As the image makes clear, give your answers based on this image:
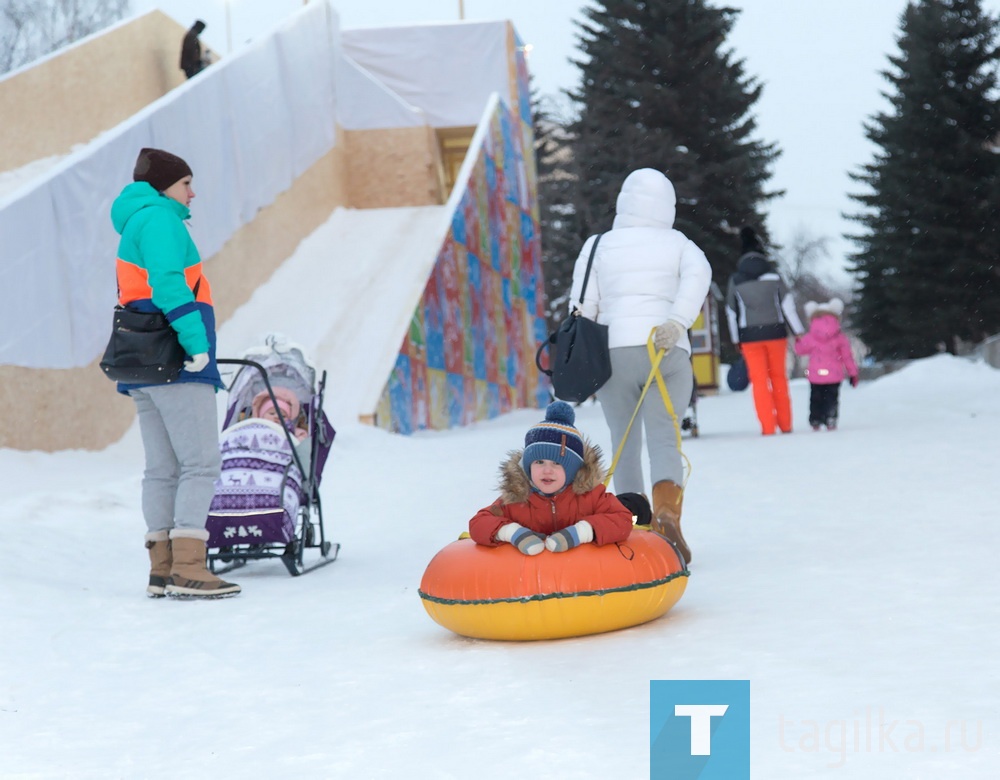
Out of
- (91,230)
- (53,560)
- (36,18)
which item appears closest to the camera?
(53,560)

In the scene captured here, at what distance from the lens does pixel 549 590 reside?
13.0 ft

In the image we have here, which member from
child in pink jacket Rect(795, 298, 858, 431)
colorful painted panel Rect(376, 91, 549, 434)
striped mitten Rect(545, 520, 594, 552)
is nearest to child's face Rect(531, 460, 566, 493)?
striped mitten Rect(545, 520, 594, 552)

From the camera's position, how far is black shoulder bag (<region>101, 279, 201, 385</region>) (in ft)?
17.0

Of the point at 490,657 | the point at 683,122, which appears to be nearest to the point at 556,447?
the point at 490,657

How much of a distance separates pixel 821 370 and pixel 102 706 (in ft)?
30.7

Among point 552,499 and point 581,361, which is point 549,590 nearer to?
point 552,499

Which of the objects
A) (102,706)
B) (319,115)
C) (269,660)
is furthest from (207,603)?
(319,115)

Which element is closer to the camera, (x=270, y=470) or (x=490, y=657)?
(x=490, y=657)

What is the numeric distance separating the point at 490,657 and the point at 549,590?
282 millimetres

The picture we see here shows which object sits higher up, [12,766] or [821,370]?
[12,766]

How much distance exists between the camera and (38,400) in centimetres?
983

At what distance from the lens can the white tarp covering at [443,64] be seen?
26.7 meters

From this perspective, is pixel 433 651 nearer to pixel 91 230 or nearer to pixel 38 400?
pixel 38 400

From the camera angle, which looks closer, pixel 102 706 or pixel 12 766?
pixel 12 766
